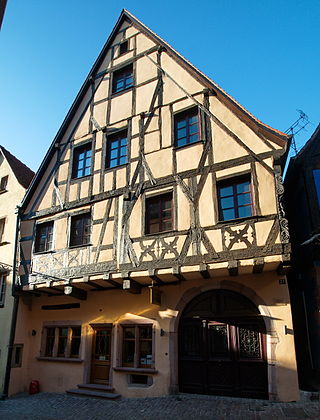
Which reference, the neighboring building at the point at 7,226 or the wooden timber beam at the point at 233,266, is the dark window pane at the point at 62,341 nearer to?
the neighboring building at the point at 7,226

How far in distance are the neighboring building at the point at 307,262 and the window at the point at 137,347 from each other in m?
3.92

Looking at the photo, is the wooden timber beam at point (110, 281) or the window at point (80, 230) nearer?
the wooden timber beam at point (110, 281)

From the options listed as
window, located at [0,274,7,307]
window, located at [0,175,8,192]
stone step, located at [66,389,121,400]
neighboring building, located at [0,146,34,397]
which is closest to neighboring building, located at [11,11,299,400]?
stone step, located at [66,389,121,400]

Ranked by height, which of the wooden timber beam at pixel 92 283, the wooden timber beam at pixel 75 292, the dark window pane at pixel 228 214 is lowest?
the wooden timber beam at pixel 75 292

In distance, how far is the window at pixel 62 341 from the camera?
10.5 metres

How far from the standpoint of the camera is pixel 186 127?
988 cm

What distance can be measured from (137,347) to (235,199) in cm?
498

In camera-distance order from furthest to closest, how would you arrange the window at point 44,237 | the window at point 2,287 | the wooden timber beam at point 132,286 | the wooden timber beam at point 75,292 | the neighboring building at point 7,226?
the window at point 2,287 < the window at point 44,237 < the neighboring building at point 7,226 < the wooden timber beam at point 75,292 < the wooden timber beam at point 132,286

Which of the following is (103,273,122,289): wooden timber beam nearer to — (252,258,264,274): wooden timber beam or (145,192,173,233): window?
(145,192,173,233): window

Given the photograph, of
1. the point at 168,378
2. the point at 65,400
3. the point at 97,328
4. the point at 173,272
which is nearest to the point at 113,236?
the point at 173,272

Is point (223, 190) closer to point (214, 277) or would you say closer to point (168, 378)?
point (214, 277)

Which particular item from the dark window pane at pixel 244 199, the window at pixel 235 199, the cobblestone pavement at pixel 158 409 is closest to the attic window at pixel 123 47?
the window at pixel 235 199

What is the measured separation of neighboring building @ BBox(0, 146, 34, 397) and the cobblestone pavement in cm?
199

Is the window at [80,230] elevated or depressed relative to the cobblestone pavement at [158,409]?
elevated
